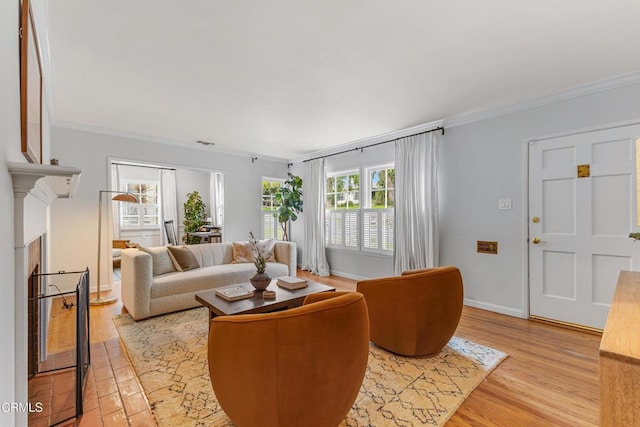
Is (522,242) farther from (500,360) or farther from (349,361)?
(349,361)

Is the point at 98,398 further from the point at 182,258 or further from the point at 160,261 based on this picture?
the point at 182,258

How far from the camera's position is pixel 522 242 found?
3.26 metres

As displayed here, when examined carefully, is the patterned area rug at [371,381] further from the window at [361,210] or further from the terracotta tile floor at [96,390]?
the window at [361,210]

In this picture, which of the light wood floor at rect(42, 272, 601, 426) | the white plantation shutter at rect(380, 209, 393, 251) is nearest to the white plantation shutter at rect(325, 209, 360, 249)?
the white plantation shutter at rect(380, 209, 393, 251)

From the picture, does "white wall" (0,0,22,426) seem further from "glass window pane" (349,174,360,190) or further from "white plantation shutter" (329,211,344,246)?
"white plantation shutter" (329,211,344,246)

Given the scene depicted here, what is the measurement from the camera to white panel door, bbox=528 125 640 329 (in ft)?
8.80

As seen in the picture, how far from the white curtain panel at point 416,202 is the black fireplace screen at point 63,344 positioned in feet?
11.6

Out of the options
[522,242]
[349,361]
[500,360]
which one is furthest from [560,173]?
[349,361]

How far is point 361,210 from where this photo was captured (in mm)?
4961

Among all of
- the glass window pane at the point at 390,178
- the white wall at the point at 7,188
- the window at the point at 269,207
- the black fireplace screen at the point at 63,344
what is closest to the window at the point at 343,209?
the glass window pane at the point at 390,178

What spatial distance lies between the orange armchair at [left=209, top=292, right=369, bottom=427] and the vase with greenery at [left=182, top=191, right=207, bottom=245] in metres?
6.44

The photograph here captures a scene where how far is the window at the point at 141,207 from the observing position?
699 centimetres

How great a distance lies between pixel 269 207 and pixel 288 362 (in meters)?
5.12

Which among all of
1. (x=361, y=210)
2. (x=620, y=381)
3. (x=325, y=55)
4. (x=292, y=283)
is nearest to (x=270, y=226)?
(x=361, y=210)
